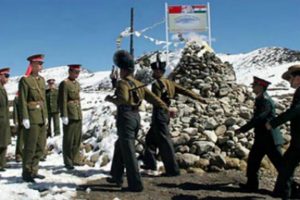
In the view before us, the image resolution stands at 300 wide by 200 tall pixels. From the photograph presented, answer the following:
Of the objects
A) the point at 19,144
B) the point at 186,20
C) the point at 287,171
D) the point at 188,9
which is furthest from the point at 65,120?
the point at 188,9

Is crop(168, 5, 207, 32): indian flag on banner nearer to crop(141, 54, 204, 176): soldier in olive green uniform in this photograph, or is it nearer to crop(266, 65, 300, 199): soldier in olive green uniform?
crop(141, 54, 204, 176): soldier in olive green uniform

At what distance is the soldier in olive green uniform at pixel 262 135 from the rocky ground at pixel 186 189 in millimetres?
400

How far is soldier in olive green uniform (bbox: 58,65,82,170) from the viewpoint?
33.3ft

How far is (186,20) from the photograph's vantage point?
1595 centimetres

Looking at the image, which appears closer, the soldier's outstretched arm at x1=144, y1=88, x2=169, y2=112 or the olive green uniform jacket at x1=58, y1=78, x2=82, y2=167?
the soldier's outstretched arm at x1=144, y1=88, x2=169, y2=112

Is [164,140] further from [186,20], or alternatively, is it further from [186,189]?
[186,20]

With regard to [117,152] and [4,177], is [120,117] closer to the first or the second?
[117,152]

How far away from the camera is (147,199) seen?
775 cm

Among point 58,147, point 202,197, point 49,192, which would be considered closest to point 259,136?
point 202,197

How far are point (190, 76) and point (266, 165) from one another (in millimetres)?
4883

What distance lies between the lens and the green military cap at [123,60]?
317 inches

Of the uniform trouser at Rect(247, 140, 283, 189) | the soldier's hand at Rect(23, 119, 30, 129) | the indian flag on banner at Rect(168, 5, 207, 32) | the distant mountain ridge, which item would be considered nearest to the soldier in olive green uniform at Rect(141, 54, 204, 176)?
the uniform trouser at Rect(247, 140, 283, 189)

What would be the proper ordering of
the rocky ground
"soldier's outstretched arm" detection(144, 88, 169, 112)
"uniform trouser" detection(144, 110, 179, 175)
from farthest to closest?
"uniform trouser" detection(144, 110, 179, 175) → "soldier's outstretched arm" detection(144, 88, 169, 112) → the rocky ground

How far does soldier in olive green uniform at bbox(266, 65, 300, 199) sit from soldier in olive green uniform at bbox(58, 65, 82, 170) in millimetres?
4355
